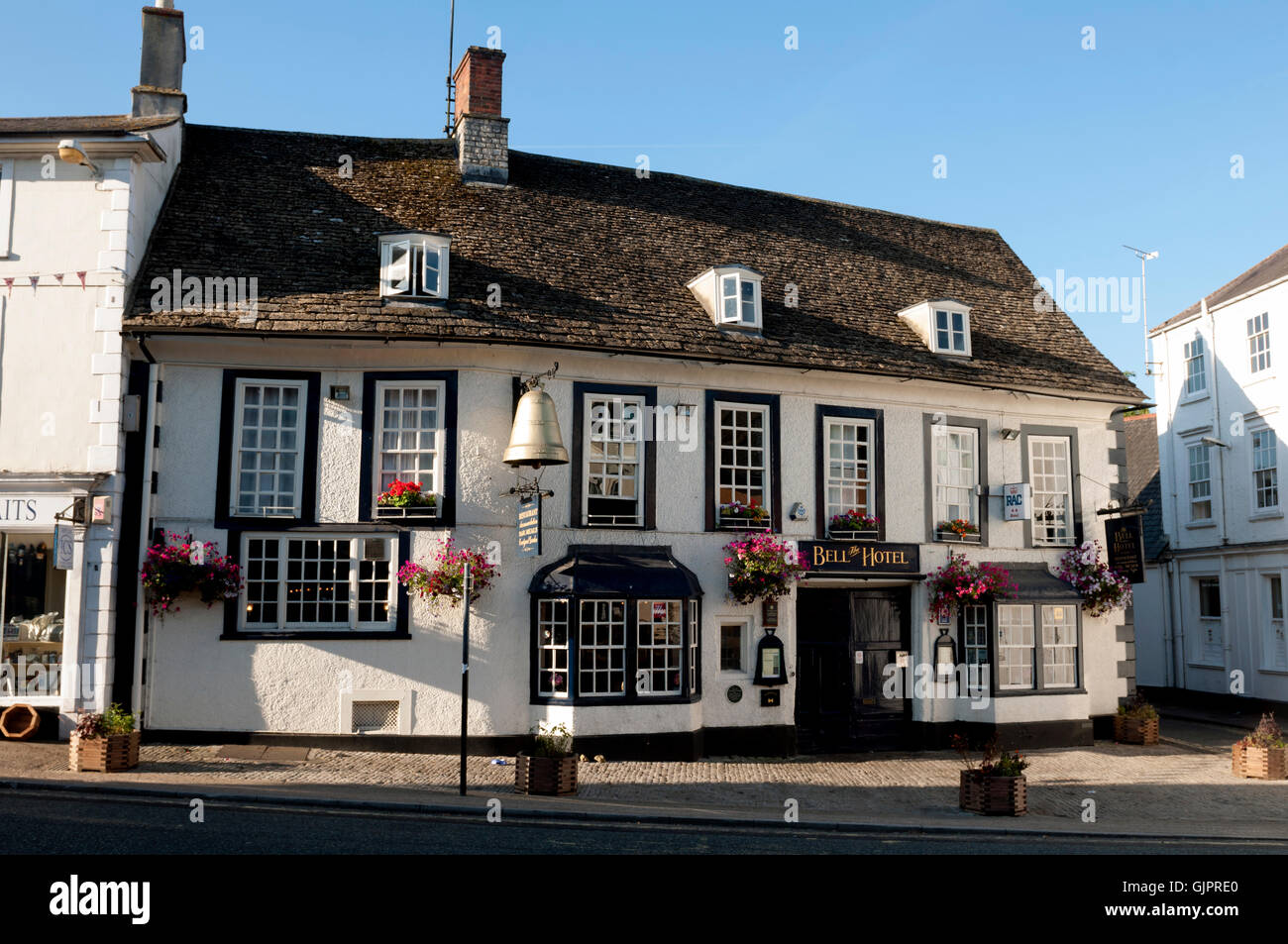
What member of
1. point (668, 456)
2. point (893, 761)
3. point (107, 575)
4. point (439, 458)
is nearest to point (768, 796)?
point (893, 761)

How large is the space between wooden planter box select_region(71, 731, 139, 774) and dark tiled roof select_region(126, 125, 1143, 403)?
587 centimetres

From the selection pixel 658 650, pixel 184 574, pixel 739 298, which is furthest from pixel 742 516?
pixel 184 574

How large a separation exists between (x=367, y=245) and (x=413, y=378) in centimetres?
284

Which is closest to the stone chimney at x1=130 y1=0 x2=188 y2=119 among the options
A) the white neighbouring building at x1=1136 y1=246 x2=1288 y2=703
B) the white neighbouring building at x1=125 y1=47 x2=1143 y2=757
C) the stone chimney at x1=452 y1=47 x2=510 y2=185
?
the white neighbouring building at x1=125 y1=47 x2=1143 y2=757

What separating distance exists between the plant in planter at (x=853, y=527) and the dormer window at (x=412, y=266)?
301 inches

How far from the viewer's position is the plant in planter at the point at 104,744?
13.4 metres

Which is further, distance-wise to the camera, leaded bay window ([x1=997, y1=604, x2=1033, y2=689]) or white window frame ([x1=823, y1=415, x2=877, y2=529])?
leaded bay window ([x1=997, y1=604, x2=1033, y2=689])

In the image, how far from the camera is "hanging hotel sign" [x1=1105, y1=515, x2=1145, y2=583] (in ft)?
64.7

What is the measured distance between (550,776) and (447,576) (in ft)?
12.1

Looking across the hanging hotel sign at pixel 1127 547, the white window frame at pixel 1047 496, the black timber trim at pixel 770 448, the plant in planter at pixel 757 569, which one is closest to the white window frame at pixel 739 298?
the black timber trim at pixel 770 448

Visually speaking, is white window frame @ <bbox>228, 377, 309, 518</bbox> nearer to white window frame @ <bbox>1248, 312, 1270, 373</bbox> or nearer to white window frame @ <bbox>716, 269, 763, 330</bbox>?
white window frame @ <bbox>716, 269, 763, 330</bbox>

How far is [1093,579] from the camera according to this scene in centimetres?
2006

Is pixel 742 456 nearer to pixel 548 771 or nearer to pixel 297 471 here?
pixel 548 771

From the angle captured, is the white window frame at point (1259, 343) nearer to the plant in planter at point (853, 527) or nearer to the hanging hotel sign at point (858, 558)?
the hanging hotel sign at point (858, 558)
